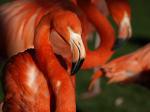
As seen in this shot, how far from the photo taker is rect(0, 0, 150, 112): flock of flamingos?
6.19 feet

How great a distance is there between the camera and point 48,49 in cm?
200

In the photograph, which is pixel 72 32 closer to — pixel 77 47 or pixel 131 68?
pixel 77 47

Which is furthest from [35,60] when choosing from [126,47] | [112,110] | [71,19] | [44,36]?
[126,47]

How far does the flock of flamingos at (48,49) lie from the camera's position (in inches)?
74.2

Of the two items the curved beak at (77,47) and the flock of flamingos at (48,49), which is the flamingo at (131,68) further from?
the curved beak at (77,47)

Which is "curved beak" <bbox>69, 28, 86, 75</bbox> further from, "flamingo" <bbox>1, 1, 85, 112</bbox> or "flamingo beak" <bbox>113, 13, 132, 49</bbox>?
"flamingo beak" <bbox>113, 13, 132, 49</bbox>

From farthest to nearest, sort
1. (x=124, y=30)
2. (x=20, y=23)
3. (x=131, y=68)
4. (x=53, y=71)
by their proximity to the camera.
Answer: (x=131, y=68)
(x=20, y=23)
(x=124, y=30)
(x=53, y=71)

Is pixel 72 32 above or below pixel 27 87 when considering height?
above

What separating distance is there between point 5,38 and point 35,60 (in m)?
0.71

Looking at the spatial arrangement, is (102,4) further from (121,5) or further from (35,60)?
(35,60)

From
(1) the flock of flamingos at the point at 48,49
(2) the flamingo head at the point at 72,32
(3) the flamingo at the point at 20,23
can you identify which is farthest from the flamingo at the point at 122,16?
(2) the flamingo head at the point at 72,32

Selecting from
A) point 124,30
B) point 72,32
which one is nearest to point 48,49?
point 72,32

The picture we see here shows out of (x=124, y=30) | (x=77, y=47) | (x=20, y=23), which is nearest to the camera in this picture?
(x=77, y=47)

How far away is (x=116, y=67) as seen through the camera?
3.18m
